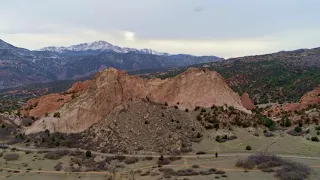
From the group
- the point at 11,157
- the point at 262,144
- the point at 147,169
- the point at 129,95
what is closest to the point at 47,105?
the point at 129,95

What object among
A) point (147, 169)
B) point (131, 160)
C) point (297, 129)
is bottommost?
point (147, 169)

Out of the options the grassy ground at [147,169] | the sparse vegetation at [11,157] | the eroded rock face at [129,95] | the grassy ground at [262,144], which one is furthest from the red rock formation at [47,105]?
the grassy ground at [262,144]

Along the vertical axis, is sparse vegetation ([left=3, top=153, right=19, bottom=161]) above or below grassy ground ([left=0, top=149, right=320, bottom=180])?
above

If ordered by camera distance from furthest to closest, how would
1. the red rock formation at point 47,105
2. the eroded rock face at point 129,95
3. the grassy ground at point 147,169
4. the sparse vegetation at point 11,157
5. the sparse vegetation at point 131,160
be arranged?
the red rock formation at point 47,105, the eroded rock face at point 129,95, the sparse vegetation at point 11,157, the sparse vegetation at point 131,160, the grassy ground at point 147,169

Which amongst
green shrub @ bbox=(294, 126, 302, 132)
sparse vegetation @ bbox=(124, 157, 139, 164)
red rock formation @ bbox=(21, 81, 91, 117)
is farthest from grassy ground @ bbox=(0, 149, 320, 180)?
red rock formation @ bbox=(21, 81, 91, 117)

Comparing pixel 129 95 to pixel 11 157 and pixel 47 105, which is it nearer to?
pixel 11 157

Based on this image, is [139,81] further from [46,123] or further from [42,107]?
[42,107]

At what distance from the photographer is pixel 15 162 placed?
2085 inches

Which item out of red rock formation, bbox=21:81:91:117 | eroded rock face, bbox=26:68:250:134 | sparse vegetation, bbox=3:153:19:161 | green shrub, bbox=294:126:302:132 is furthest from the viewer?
red rock formation, bbox=21:81:91:117

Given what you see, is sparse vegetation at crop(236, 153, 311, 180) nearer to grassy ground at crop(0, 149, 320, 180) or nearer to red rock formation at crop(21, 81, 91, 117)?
grassy ground at crop(0, 149, 320, 180)

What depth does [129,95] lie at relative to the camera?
64.1m

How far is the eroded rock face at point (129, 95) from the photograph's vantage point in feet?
200

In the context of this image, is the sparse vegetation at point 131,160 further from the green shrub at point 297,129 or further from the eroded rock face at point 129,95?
the green shrub at point 297,129

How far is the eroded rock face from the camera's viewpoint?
6106 cm
